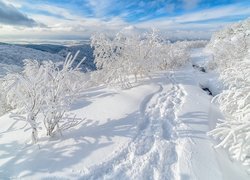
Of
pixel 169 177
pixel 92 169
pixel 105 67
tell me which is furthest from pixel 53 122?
pixel 105 67

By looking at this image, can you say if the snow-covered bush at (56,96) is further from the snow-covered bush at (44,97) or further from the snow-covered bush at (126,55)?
the snow-covered bush at (126,55)

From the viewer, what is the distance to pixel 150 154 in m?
5.57

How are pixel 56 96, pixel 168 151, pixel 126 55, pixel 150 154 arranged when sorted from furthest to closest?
pixel 126 55, pixel 56 96, pixel 168 151, pixel 150 154

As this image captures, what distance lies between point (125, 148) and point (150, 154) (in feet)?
2.07

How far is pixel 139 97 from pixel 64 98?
405cm

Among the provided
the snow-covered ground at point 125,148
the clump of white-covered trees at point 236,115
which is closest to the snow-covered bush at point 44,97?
the snow-covered ground at point 125,148

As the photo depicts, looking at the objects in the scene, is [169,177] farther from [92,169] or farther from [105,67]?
[105,67]

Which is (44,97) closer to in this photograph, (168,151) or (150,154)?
(150,154)

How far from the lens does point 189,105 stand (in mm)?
9094

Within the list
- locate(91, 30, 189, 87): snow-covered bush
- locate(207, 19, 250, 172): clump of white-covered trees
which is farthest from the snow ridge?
locate(91, 30, 189, 87): snow-covered bush

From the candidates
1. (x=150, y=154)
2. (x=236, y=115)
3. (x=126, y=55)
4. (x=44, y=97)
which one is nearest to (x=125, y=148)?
(x=150, y=154)

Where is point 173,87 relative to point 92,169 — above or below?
below

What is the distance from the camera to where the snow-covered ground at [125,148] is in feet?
16.4

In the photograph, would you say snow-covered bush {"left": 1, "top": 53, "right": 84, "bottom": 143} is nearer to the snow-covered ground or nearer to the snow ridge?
the snow-covered ground
